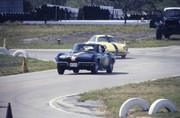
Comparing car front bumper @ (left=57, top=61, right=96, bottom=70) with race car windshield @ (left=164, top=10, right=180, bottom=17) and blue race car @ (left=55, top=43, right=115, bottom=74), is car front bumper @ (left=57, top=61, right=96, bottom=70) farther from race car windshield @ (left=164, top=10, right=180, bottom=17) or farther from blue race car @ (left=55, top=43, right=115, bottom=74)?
race car windshield @ (left=164, top=10, right=180, bottom=17)

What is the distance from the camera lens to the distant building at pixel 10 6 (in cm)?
7844

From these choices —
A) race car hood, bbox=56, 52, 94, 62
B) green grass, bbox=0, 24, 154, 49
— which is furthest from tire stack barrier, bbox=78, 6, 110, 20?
race car hood, bbox=56, 52, 94, 62

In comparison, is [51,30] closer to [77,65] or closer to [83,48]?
[83,48]

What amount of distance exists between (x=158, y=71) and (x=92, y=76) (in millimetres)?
4112

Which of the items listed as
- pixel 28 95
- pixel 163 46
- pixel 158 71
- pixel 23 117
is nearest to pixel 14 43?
pixel 163 46

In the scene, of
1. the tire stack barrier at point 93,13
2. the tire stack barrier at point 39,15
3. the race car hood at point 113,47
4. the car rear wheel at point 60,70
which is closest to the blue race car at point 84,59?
the car rear wheel at point 60,70

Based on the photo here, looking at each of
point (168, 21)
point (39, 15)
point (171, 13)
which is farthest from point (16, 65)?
point (39, 15)

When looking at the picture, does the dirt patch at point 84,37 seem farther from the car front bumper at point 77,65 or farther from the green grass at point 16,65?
the car front bumper at point 77,65

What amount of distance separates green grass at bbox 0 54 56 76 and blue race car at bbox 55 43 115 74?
2.91 meters

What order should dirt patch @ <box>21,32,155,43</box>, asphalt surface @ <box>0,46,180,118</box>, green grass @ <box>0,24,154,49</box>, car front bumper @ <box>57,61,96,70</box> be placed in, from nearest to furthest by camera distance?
asphalt surface @ <box>0,46,180,118</box> → car front bumper @ <box>57,61,96,70</box> → dirt patch @ <box>21,32,155,43</box> → green grass @ <box>0,24,154,49</box>

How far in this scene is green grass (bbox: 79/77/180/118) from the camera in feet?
35.0

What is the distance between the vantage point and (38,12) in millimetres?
64312

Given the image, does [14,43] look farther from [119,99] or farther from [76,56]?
[119,99]

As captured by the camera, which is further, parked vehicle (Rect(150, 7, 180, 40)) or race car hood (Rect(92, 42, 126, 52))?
parked vehicle (Rect(150, 7, 180, 40))
